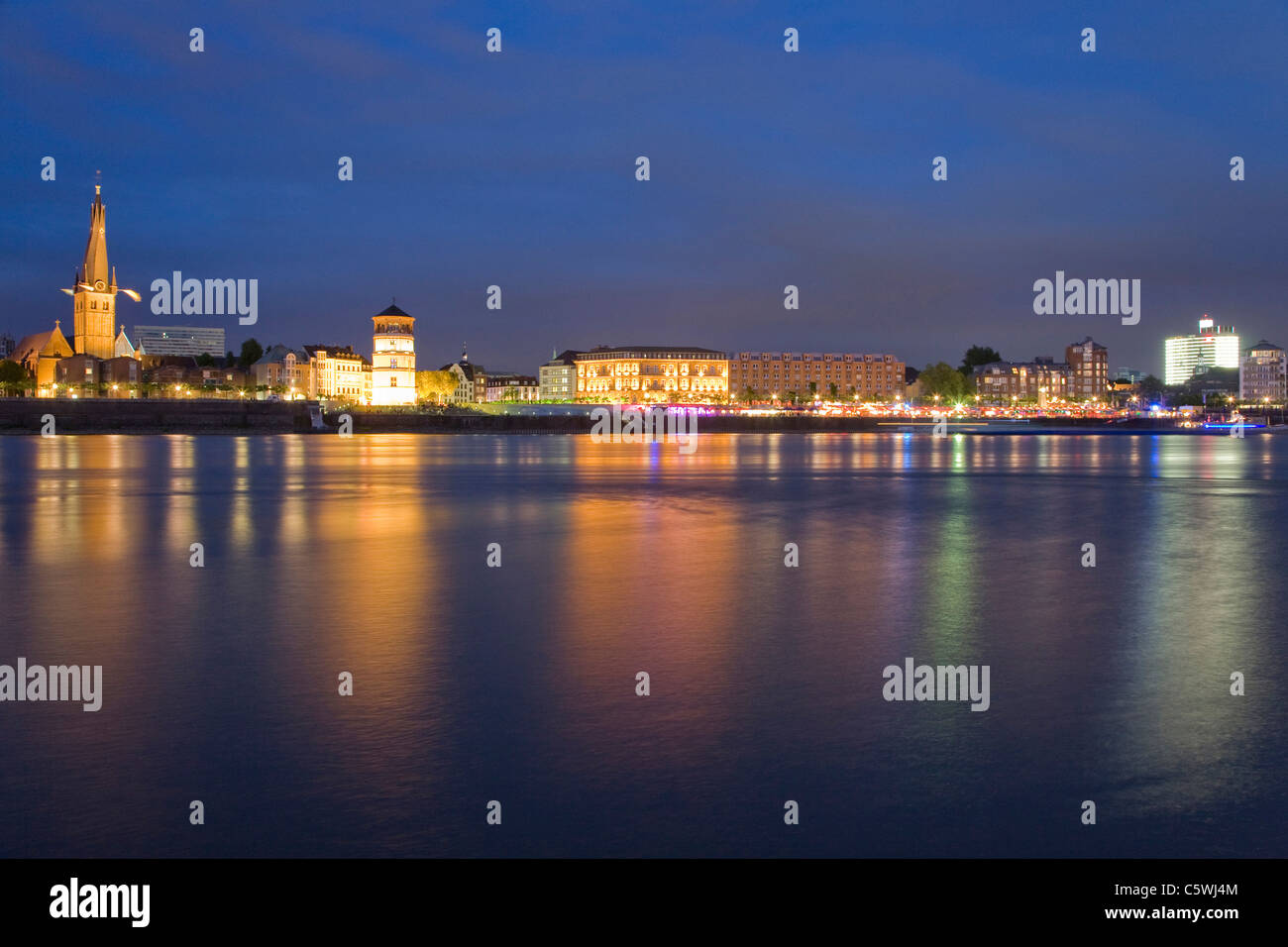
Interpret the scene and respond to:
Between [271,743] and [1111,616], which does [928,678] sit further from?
[271,743]

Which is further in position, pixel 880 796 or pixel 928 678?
pixel 928 678

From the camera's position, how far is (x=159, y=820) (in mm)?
4969

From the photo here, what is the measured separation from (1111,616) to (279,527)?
521 inches

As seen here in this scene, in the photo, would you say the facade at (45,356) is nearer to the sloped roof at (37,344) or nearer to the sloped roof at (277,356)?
the sloped roof at (37,344)

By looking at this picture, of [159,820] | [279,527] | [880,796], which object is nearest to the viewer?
[159,820]

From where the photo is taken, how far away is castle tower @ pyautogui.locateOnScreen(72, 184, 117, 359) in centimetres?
13525

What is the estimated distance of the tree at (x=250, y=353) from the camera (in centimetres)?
16862

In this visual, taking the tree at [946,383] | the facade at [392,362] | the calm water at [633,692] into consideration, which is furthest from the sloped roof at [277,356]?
the calm water at [633,692]

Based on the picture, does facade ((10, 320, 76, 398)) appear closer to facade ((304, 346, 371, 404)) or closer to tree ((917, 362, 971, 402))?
facade ((304, 346, 371, 404))

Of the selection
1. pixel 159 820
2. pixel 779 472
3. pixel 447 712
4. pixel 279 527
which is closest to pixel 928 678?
pixel 447 712

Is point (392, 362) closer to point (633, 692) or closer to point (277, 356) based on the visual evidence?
point (277, 356)

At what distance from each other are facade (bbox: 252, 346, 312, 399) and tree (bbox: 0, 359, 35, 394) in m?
29.4

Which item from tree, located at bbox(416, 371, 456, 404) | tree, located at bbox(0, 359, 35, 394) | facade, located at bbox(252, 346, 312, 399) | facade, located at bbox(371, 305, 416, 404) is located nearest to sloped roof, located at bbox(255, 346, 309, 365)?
facade, located at bbox(252, 346, 312, 399)

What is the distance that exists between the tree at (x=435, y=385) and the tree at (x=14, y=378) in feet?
159
